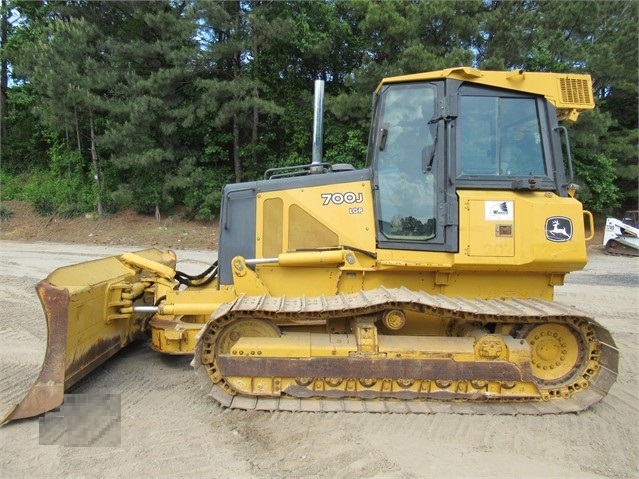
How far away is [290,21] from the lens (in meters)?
16.8

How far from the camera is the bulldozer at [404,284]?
3.57 m

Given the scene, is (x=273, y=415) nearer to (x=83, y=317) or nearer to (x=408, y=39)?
(x=83, y=317)

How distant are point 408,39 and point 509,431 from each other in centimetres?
1518

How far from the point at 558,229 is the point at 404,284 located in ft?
4.38

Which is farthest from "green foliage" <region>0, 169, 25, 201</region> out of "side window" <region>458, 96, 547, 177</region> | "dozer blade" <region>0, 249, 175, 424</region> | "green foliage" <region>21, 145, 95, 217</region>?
"side window" <region>458, 96, 547, 177</region>

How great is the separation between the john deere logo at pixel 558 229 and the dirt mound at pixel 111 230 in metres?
11.7

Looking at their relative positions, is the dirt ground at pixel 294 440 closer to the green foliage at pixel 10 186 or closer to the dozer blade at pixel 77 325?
the dozer blade at pixel 77 325

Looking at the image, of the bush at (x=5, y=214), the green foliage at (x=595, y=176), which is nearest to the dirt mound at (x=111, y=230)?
the bush at (x=5, y=214)

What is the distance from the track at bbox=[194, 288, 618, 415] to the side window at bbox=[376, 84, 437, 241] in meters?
0.62

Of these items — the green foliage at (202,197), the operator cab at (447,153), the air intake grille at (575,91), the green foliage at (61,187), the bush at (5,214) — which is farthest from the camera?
the green foliage at (61,187)

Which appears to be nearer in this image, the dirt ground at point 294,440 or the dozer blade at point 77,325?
the dirt ground at point 294,440

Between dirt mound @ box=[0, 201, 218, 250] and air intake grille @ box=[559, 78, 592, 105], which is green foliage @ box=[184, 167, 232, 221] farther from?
air intake grille @ box=[559, 78, 592, 105]

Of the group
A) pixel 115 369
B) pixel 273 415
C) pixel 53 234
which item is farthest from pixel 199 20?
pixel 273 415

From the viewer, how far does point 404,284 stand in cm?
413
